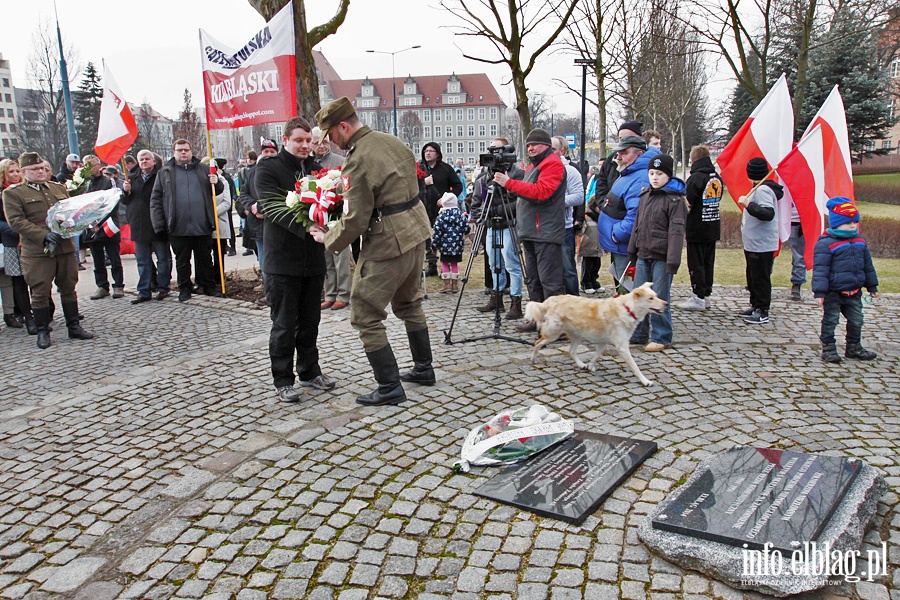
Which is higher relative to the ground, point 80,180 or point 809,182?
point 80,180

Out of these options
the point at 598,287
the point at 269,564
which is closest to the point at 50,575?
the point at 269,564

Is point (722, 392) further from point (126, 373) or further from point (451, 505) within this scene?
point (126, 373)

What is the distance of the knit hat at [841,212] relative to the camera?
20.4 ft

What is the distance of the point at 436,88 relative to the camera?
11662cm

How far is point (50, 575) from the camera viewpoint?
335 centimetres

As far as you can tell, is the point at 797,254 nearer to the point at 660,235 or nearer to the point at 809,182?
the point at 809,182

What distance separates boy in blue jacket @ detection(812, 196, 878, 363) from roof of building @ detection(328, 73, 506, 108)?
112499mm

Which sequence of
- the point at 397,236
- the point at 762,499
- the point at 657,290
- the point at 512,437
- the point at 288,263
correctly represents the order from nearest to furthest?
the point at 762,499, the point at 512,437, the point at 397,236, the point at 288,263, the point at 657,290

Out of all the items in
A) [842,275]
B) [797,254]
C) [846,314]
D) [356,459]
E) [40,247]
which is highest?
[40,247]

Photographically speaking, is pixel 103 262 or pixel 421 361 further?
pixel 103 262

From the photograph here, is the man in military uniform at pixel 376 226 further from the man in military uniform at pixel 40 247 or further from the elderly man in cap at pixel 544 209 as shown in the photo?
the man in military uniform at pixel 40 247

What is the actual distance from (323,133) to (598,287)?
18.9 feet

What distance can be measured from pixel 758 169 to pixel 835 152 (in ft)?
2.63

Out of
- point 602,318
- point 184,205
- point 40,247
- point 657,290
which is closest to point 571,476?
point 602,318
